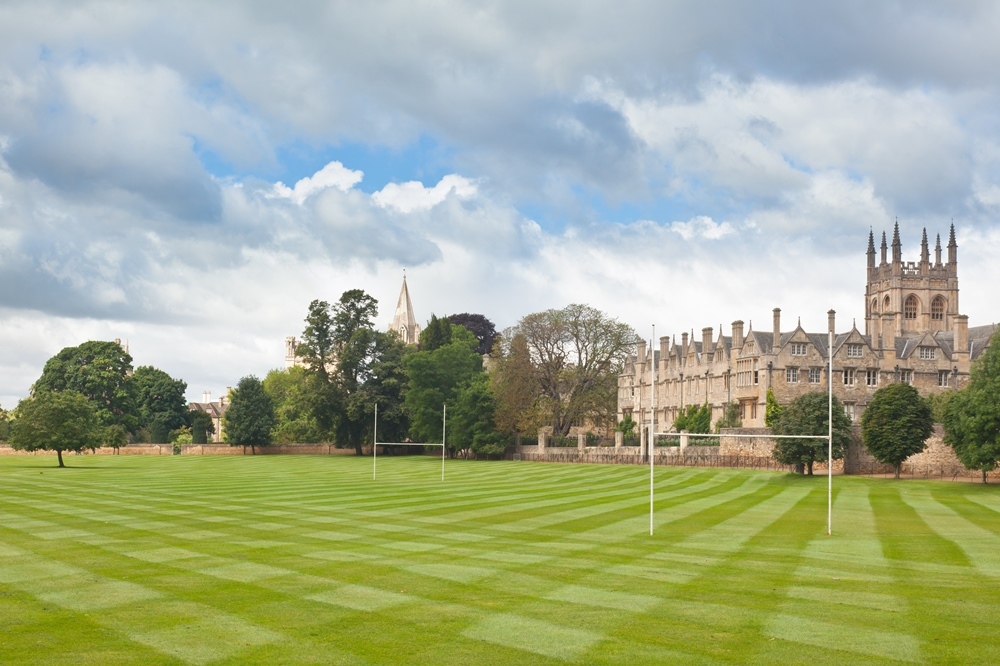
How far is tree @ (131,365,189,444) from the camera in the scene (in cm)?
12825

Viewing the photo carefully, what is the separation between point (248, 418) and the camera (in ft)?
372

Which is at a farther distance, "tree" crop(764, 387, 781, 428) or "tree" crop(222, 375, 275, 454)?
"tree" crop(222, 375, 275, 454)

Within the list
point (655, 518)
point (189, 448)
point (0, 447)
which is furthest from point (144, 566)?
point (0, 447)

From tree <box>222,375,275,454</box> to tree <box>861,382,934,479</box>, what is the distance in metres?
74.6

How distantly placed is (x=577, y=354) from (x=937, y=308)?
5313 centimetres

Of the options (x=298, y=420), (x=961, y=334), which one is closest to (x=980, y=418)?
(x=961, y=334)

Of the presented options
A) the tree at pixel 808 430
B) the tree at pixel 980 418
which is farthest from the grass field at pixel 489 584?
the tree at pixel 808 430

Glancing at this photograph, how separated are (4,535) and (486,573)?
13.8 metres

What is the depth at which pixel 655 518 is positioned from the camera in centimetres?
3058

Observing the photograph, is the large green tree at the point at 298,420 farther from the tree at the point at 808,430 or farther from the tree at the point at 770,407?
the tree at the point at 808,430

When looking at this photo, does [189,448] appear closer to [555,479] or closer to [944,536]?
[555,479]

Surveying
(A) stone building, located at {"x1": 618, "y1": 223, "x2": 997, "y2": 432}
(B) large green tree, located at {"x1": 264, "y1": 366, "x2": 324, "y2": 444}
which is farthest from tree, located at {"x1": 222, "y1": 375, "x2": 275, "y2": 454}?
(A) stone building, located at {"x1": 618, "y1": 223, "x2": 997, "y2": 432}

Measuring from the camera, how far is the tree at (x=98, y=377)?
396ft

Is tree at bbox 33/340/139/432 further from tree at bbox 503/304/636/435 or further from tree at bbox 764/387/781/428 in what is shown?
tree at bbox 764/387/781/428
